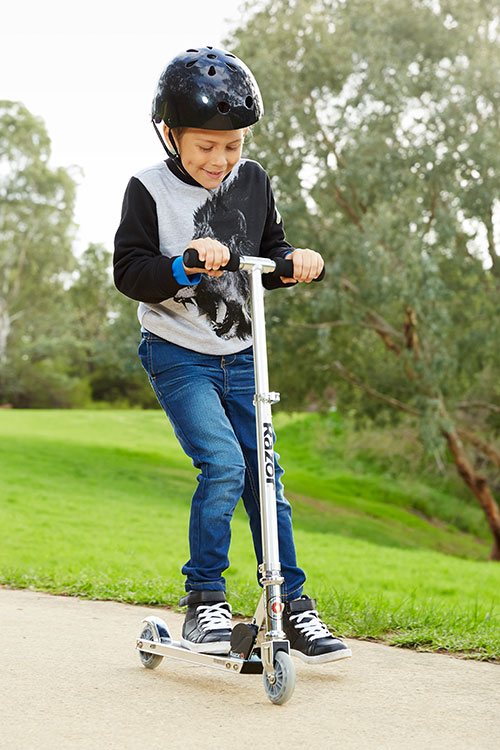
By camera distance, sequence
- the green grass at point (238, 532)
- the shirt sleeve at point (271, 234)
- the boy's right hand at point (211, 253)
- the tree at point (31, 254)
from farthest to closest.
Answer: the tree at point (31, 254), the green grass at point (238, 532), the shirt sleeve at point (271, 234), the boy's right hand at point (211, 253)

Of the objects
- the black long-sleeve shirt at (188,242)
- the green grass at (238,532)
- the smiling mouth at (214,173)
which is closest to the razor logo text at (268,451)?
the black long-sleeve shirt at (188,242)

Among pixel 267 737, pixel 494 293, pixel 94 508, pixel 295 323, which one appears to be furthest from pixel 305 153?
pixel 267 737

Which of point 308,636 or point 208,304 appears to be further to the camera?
point 208,304

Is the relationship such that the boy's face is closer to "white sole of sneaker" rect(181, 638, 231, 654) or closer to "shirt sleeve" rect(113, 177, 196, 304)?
"shirt sleeve" rect(113, 177, 196, 304)

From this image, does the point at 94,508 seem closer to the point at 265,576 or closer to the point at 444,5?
the point at 444,5

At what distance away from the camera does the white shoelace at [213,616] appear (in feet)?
A: 10.3

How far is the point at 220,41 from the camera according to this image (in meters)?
18.2

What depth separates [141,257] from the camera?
323 cm

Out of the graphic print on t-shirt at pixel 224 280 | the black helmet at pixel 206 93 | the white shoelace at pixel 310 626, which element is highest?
the black helmet at pixel 206 93

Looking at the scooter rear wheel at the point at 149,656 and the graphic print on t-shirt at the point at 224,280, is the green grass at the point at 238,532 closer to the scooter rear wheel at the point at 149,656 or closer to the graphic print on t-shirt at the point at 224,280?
the scooter rear wheel at the point at 149,656

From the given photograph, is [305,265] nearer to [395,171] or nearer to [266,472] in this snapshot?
[266,472]

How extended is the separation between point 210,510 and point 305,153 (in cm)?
1430

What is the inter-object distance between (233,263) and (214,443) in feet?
2.14

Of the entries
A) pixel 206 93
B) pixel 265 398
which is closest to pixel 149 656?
pixel 265 398
